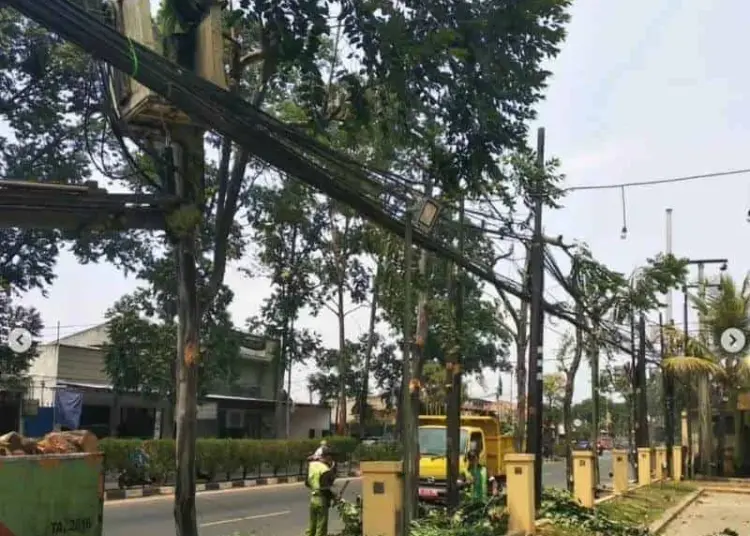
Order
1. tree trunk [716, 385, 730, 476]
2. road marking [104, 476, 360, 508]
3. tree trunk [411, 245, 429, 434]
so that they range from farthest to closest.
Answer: tree trunk [716, 385, 730, 476]
road marking [104, 476, 360, 508]
tree trunk [411, 245, 429, 434]

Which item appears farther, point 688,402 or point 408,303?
point 688,402

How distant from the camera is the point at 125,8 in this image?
8086 millimetres

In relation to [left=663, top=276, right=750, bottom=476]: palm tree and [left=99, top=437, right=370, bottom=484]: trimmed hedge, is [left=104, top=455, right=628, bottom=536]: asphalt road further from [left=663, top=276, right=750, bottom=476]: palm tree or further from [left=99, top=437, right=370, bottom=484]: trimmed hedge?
[left=663, top=276, right=750, bottom=476]: palm tree

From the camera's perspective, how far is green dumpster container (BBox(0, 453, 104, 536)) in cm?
672

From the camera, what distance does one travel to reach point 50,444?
297 inches

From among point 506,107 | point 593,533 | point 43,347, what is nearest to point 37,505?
point 506,107

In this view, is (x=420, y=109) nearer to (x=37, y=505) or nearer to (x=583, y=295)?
(x=37, y=505)

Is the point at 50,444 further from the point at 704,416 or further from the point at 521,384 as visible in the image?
the point at 704,416

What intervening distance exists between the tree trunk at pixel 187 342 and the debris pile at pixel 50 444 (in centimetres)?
113

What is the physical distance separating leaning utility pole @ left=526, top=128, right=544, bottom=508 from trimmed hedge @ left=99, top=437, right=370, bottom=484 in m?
9.48

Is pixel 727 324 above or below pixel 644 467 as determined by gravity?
above

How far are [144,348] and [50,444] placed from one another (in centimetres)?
2344

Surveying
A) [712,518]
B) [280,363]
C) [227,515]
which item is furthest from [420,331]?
[280,363]

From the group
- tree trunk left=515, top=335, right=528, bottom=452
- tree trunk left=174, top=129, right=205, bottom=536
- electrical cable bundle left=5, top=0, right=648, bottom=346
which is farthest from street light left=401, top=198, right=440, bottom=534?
tree trunk left=515, top=335, right=528, bottom=452
